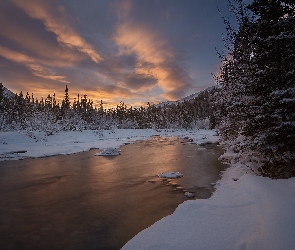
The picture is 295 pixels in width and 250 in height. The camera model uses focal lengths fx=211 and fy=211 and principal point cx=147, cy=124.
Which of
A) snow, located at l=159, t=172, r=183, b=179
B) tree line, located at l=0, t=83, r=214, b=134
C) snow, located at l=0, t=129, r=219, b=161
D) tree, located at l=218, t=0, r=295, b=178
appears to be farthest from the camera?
tree line, located at l=0, t=83, r=214, b=134

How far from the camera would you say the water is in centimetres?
484

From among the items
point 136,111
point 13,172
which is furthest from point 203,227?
point 136,111

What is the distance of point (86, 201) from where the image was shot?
7145 millimetres

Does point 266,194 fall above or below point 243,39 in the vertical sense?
below

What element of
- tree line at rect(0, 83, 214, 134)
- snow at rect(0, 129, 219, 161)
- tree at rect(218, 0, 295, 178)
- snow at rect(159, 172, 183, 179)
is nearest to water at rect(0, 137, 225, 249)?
snow at rect(159, 172, 183, 179)

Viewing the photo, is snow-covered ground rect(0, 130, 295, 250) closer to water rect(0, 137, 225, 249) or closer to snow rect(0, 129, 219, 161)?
water rect(0, 137, 225, 249)

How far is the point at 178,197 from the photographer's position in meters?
7.29

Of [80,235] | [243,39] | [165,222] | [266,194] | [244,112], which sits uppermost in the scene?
[243,39]

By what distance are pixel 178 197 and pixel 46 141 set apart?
72.7 ft

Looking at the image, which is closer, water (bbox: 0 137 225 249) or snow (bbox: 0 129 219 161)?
water (bbox: 0 137 225 249)

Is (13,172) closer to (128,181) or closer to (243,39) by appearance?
(128,181)

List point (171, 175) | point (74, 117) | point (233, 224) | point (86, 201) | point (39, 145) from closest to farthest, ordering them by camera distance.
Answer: point (233, 224), point (86, 201), point (171, 175), point (39, 145), point (74, 117)

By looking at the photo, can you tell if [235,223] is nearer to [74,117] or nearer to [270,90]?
[270,90]

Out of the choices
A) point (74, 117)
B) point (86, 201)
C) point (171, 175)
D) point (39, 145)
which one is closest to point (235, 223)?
point (86, 201)
